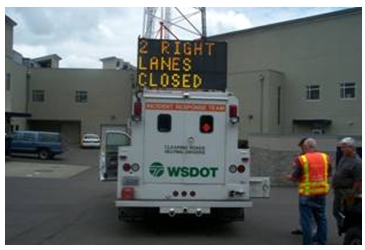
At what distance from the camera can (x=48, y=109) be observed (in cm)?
6019

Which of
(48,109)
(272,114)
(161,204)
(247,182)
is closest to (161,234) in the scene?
(161,204)

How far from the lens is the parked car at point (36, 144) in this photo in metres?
38.1

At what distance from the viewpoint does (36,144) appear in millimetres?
38250

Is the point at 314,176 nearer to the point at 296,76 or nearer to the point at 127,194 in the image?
the point at 127,194

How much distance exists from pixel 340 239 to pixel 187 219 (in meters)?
3.36

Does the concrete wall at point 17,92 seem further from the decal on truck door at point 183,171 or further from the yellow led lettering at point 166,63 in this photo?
the decal on truck door at point 183,171

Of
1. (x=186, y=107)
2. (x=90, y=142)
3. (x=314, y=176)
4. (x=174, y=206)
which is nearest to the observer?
(x=314, y=176)

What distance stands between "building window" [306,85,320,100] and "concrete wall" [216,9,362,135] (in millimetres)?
351

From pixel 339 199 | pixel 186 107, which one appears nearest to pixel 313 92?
pixel 186 107

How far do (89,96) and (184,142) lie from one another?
51.1 metres

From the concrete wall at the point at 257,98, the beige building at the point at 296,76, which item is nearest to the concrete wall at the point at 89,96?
the beige building at the point at 296,76

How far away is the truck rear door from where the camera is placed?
10.4 m

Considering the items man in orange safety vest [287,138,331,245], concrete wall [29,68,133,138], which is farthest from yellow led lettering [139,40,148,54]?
concrete wall [29,68,133,138]

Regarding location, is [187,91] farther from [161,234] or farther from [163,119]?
[161,234]
